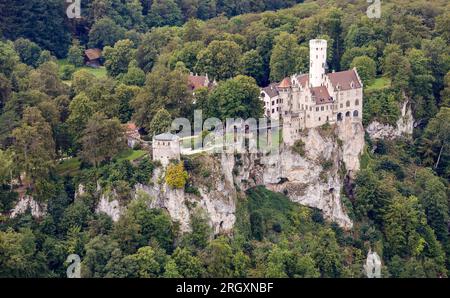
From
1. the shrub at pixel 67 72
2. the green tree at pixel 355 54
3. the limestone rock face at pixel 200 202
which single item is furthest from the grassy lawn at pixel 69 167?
the green tree at pixel 355 54

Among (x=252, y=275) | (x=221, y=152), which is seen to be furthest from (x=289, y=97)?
(x=252, y=275)

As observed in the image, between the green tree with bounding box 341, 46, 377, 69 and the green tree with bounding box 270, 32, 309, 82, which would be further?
the green tree with bounding box 341, 46, 377, 69

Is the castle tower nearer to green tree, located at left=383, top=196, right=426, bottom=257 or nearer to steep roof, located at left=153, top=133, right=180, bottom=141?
green tree, located at left=383, top=196, right=426, bottom=257

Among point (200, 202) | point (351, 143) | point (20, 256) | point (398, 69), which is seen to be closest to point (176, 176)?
point (200, 202)

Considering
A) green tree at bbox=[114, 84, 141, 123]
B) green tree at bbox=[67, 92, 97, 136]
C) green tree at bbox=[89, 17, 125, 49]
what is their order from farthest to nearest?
green tree at bbox=[89, 17, 125, 49] < green tree at bbox=[114, 84, 141, 123] < green tree at bbox=[67, 92, 97, 136]

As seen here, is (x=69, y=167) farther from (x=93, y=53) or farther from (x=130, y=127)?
(x=93, y=53)

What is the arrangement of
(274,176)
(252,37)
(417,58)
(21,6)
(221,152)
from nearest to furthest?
(221,152)
(274,176)
(417,58)
(252,37)
(21,6)

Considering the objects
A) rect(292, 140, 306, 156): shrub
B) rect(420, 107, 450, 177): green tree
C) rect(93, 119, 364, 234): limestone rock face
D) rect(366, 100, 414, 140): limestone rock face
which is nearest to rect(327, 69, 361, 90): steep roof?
rect(93, 119, 364, 234): limestone rock face

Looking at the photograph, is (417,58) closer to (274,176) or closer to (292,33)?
(292,33)
